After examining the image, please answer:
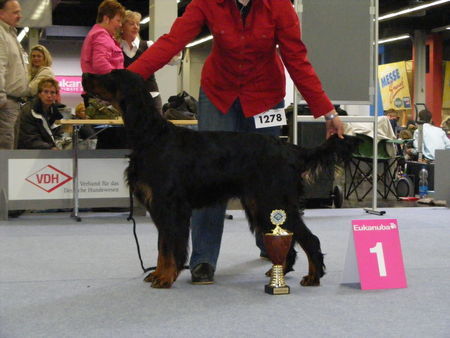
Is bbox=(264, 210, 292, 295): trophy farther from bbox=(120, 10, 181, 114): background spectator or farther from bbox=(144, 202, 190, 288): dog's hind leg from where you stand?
bbox=(120, 10, 181, 114): background spectator

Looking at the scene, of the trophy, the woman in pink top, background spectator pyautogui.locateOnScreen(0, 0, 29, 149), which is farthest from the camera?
background spectator pyautogui.locateOnScreen(0, 0, 29, 149)

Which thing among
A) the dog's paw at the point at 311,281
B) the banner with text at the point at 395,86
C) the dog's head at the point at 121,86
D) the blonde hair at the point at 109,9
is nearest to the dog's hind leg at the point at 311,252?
the dog's paw at the point at 311,281

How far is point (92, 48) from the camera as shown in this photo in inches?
194

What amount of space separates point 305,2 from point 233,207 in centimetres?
193

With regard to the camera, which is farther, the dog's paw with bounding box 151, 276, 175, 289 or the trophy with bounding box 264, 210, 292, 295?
the dog's paw with bounding box 151, 276, 175, 289

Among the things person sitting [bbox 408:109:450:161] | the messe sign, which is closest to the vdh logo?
the messe sign

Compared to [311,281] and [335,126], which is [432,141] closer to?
[335,126]

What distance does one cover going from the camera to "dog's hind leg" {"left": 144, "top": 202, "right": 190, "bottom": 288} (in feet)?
8.79

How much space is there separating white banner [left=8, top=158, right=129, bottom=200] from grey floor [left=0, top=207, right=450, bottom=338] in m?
1.08

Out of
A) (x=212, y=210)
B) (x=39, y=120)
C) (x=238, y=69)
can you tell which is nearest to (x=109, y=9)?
(x=39, y=120)

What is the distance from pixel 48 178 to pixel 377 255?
3173 mm

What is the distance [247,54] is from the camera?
284 cm

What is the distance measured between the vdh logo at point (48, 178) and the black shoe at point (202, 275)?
263cm

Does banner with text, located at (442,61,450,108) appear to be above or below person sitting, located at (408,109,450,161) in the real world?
above
